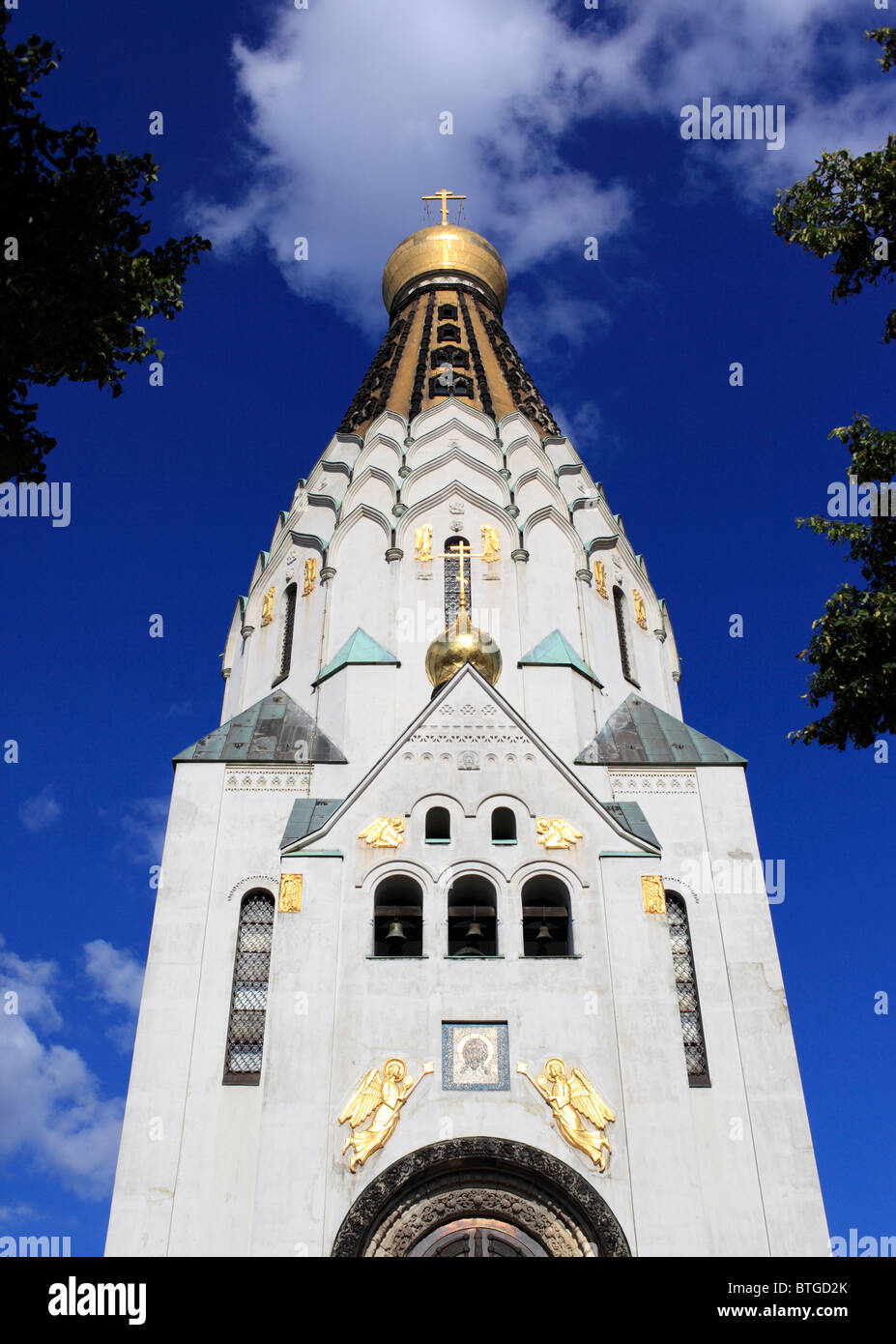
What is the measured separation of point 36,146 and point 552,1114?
423 inches

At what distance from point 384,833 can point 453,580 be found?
23.4 ft

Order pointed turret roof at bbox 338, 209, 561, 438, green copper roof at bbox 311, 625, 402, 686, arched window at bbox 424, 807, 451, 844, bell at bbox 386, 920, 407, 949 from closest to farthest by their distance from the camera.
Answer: bell at bbox 386, 920, 407, 949
arched window at bbox 424, 807, 451, 844
green copper roof at bbox 311, 625, 402, 686
pointed turret roof at bbox 338, 209, 561, 438

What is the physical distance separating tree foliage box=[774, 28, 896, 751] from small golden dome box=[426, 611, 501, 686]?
26.1 ft

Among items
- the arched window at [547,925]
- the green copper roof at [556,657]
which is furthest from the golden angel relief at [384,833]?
the green copper roof at [556,657]

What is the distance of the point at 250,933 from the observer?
54.1ft

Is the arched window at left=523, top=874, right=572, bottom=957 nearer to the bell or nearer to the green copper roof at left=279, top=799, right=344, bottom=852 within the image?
the bell

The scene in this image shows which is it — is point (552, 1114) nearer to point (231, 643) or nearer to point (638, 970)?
point (638, 970)

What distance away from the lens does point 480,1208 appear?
1295cm

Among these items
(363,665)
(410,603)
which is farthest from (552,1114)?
(410,603)

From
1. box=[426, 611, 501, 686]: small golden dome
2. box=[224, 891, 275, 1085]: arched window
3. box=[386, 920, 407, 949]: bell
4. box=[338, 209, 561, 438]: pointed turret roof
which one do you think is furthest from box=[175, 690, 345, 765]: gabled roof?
box=[338, 209, 561, 438]: pointed turret roof

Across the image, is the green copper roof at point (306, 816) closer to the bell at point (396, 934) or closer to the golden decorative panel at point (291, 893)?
the golden decorative panel at point (291, 893)

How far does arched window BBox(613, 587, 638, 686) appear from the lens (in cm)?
2170

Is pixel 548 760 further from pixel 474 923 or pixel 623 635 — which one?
pixel 623 635
